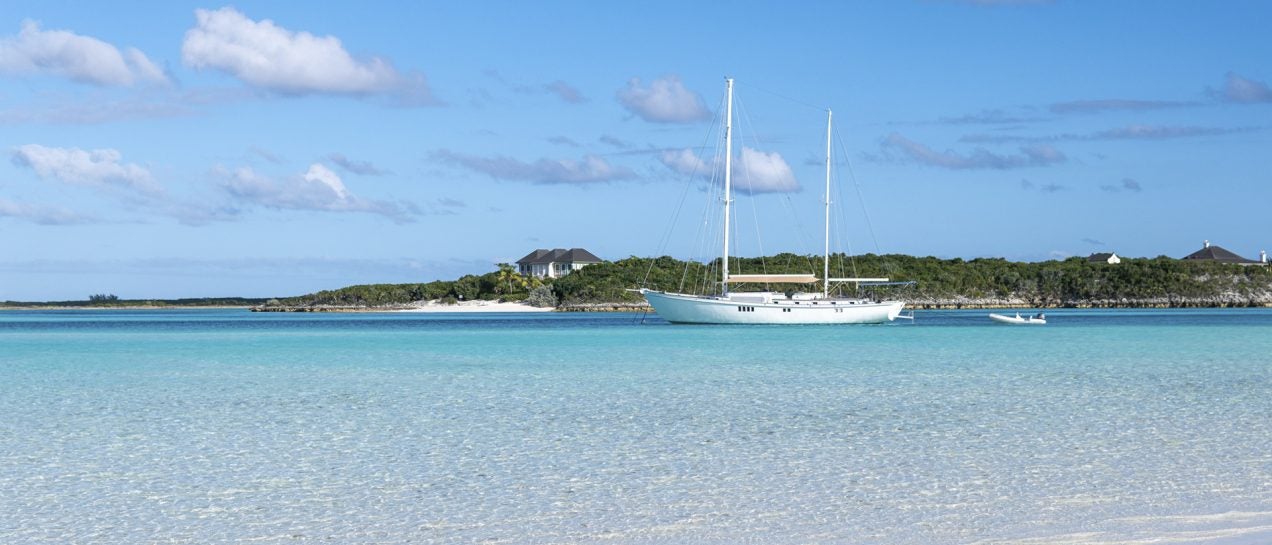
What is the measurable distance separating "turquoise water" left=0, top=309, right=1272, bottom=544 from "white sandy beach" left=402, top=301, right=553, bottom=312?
97.9 metres

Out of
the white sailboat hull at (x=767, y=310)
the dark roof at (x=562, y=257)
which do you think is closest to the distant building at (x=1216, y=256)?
the dark roof at (x=562, y=257)

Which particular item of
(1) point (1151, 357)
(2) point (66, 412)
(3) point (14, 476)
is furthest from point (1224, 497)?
(1) point (1151, 357)

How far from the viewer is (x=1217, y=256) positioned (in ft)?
500

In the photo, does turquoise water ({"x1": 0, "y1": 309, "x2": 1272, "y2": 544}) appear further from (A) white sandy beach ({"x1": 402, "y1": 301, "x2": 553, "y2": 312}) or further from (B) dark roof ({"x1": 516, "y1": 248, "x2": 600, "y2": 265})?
(B) dark roof ({"x1": 516, "y1": 248, "x2": 600, "y2": 265})

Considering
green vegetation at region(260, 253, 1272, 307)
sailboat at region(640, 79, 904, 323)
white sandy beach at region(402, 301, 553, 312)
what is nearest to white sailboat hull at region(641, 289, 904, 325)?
sailboat at region(640, 79, 904, 323)

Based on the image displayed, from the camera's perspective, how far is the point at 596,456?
14.4 meters

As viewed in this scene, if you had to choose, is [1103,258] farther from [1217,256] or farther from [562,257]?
[562,257]

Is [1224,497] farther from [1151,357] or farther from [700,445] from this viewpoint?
[1151,357]

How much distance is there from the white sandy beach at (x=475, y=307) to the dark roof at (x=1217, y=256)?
272 feet

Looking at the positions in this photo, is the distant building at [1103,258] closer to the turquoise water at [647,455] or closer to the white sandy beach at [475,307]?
the white sandy beach at [475,307]

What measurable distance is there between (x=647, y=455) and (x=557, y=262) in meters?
142

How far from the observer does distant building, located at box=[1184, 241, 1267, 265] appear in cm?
15025

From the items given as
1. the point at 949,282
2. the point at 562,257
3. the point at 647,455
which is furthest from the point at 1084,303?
the point at 647,455

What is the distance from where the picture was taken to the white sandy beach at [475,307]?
5059 inches
